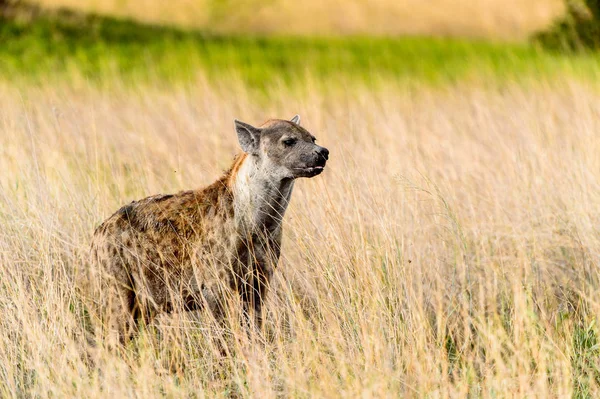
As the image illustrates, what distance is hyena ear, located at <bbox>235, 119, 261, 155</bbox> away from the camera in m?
5.62

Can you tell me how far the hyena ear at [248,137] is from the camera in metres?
5.62

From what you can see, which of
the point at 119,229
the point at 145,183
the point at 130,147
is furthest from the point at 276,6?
the point at 119,229

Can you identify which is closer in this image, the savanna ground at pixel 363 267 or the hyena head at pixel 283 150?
Answer: the savanna ground at pixel 363 267

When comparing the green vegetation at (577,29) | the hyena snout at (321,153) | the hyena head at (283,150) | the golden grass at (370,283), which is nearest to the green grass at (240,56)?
the green vegetation at (577,29)

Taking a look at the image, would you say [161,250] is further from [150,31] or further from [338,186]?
[150,31]

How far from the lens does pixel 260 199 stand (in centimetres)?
555

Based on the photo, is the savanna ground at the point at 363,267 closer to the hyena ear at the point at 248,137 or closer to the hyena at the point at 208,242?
the hyena at the point at 208,242

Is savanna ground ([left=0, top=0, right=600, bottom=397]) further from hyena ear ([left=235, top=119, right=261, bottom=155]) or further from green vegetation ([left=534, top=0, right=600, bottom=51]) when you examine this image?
green vegetation ([left=534, top=0, right=600, bottom=51])

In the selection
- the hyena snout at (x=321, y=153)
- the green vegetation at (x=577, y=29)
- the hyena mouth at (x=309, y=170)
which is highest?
the green vegetation at (x=577, y=29)

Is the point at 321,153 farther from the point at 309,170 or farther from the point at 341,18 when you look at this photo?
the point at 341,18

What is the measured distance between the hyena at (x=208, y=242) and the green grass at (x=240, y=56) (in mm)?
10558

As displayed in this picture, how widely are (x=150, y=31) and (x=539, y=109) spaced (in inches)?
582

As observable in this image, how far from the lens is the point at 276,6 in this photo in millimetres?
26828

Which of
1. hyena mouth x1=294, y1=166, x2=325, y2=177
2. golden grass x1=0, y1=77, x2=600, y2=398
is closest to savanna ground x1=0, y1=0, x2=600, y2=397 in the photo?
golden grass x1=0, y1=77, x2=600, y2=398
